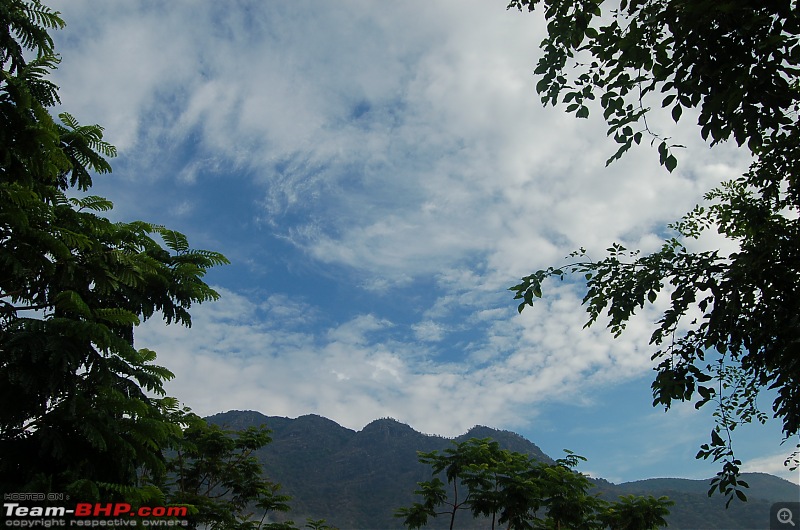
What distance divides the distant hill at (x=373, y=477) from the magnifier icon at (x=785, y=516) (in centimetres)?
6438

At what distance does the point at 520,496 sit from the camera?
56.1 feet

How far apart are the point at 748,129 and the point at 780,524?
702 centimetres

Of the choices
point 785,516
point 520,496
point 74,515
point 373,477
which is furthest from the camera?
point 373,477

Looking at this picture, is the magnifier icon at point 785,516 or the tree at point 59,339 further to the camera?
the magnifier icon at point 785,516

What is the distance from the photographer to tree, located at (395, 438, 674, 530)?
17344 mm

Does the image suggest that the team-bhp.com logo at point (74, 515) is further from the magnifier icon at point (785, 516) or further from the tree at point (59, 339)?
the magnifier icon at point (785, 516)

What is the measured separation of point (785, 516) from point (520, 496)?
9877 millimetres

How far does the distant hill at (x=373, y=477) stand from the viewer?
7150 cm

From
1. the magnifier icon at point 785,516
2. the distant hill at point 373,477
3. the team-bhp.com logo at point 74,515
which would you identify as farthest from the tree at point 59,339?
the distant hill at point 373,477

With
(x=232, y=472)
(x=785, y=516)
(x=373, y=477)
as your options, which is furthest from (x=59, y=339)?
(x=373, y=477)

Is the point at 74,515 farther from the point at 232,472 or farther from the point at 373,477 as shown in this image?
the point at 373,477

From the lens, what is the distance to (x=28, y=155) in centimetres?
502

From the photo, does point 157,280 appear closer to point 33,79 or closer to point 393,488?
point 33,79

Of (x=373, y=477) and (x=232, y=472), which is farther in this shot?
(x=373, y=477)
